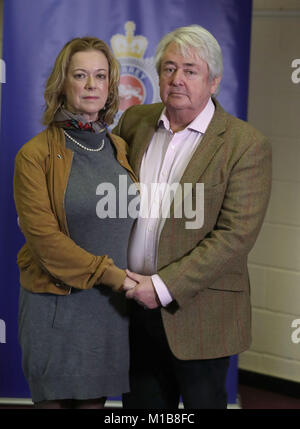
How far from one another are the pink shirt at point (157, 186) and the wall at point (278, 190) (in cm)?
136

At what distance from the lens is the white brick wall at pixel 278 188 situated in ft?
10.5

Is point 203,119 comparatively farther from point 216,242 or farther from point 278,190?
point 278,190

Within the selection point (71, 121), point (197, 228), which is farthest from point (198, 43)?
point (197, 228)

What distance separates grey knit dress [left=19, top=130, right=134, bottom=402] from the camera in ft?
5.99

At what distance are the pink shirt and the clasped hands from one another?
0.27ft

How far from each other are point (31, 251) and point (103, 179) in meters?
0.31

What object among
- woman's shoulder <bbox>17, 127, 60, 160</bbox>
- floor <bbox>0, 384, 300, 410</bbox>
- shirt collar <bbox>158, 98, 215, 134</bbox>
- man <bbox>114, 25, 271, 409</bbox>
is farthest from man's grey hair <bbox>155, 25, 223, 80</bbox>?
floor <bbox>0, 384, 300, 410</bbox>

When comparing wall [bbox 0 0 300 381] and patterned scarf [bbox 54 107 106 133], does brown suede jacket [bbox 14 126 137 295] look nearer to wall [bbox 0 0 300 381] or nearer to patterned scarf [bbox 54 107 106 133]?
patterned scarf [bbox 54 107 106 133]

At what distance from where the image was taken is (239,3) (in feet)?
8.75

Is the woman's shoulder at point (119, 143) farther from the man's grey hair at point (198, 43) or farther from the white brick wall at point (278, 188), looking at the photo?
the white brick wall at point (278, 188)

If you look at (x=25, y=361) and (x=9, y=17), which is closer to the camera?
(x=25, y=361)

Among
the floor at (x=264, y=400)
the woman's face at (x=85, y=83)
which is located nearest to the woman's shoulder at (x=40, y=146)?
the woman's face at (x=85, y=83)

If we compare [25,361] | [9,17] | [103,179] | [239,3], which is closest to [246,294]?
[103,179]

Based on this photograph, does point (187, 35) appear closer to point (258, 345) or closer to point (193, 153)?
point (193, 153)
